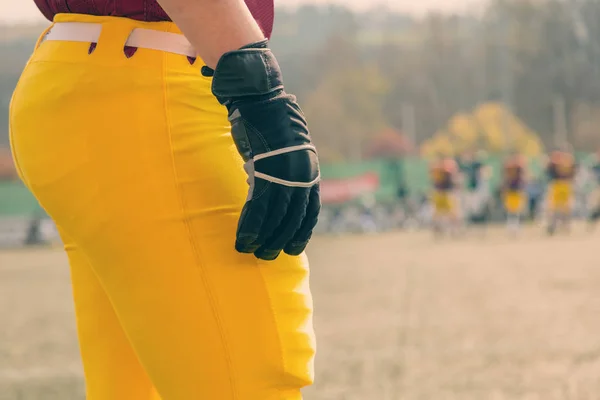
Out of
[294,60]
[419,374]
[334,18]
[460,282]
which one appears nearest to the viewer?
[419,374]

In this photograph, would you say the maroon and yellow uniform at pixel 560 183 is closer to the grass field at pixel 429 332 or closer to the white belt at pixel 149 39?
the grass field at pixel 429 332

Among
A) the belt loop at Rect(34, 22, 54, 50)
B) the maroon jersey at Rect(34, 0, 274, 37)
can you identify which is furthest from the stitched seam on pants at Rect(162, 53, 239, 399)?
the belt loop at Rect(34, 22, 54, 50)

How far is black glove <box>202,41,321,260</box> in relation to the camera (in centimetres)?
131

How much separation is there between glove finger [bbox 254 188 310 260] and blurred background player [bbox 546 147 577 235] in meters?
15.7

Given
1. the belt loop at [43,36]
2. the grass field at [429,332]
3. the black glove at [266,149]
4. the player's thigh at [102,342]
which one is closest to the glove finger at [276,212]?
the black glove at [266,149]

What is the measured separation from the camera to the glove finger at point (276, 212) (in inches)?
51.4

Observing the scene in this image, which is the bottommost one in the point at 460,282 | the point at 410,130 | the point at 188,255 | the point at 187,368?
the point at 410,130

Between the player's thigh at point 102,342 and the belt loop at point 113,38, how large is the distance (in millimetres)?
355

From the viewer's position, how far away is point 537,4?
185ft

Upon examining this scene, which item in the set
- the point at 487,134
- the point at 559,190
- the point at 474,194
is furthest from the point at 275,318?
the point at 487,134

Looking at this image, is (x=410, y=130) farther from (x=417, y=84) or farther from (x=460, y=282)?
(x=460, y=282)

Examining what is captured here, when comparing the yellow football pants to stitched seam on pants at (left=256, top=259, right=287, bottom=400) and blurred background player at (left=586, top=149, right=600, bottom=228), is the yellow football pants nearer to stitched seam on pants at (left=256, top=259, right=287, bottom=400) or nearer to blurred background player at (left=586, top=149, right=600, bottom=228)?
stitched seam on pants at (left=256, top=259, right=287, bottom=400)

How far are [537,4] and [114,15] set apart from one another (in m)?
57.8

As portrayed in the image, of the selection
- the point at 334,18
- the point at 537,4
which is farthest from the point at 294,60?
the point at 537,4
